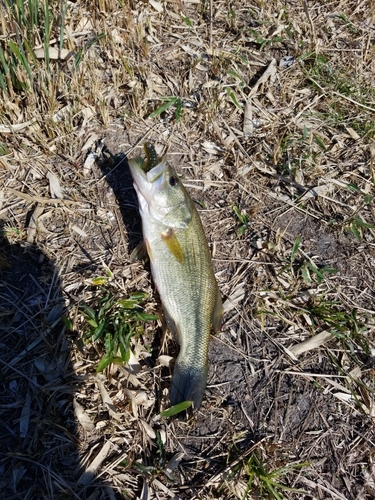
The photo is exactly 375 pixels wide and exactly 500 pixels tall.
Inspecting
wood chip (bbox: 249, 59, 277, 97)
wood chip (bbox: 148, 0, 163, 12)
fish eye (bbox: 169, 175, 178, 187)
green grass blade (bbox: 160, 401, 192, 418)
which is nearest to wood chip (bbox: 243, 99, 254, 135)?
wood chip (bbox: 249, 59, 277, 97)

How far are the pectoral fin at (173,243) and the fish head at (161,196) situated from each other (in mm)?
60

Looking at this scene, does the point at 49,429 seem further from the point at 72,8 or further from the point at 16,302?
the point at 72,8

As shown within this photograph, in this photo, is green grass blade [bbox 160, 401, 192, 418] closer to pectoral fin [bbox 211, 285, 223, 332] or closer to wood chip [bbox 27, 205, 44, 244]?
pectoral fin [bbox 211, 285, 223, 332]

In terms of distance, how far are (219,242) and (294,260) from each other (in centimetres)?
62

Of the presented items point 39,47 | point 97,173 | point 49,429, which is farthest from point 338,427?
point 39,47

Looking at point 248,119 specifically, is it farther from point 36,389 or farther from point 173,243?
point 36,389

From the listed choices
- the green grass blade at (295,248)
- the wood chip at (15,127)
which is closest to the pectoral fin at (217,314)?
the green grass blade at (295,248)

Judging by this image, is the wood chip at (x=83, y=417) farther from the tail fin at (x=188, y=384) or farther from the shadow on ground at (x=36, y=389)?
the tail fin at (x=188, y=384)

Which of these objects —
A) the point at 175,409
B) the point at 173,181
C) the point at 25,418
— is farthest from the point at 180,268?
the point at 25,418

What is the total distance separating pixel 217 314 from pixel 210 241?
0.71 metres

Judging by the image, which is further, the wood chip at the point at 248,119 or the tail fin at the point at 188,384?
the wood chip at the point at 248,119

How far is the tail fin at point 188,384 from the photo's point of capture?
9.64ft

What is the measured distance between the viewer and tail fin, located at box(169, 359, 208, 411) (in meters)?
2.94

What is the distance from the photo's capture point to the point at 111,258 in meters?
3.49
